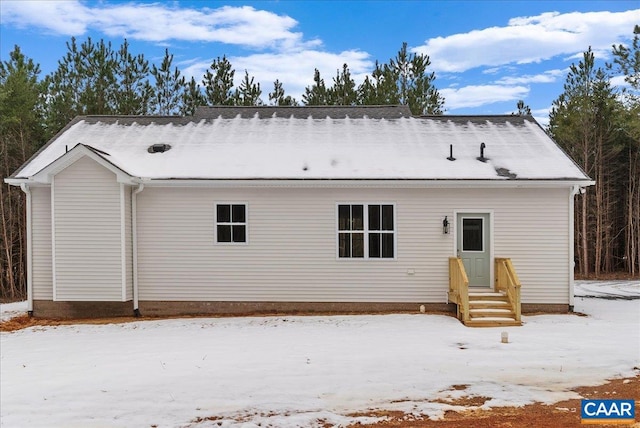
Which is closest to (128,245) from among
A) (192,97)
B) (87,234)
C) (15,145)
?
(87,234)

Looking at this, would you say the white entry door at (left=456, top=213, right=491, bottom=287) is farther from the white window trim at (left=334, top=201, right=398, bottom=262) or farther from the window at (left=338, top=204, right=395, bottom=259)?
the window at (left=338, top=204, right=395, bottom=259)

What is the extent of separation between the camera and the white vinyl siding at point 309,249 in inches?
457

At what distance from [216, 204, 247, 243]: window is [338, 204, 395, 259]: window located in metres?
2.51

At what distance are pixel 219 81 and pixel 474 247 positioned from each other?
1857cm

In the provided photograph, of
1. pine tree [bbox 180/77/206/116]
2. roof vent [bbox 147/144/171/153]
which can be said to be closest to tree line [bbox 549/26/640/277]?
pine tree [bbox 180/77/206/116]

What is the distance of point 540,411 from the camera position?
545cm

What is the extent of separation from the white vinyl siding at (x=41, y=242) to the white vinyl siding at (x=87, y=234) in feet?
2.39

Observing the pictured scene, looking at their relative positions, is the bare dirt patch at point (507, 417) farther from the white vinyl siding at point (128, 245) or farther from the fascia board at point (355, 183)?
the white vinyl siding at point (128, 245)

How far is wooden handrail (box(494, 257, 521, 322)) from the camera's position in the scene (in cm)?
1030

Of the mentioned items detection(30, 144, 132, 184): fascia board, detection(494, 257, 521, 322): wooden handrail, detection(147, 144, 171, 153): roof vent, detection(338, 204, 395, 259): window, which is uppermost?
detection(147, 144, 171, 153): roof vent

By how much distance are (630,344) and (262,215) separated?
27.1ft

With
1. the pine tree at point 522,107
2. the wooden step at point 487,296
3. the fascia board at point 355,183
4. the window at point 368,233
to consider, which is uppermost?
the pine tree at point 522,107

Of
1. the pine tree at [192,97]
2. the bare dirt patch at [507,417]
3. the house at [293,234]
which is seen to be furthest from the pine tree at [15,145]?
the bare dirt patch at [507,417]

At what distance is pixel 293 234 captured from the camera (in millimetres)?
11781
